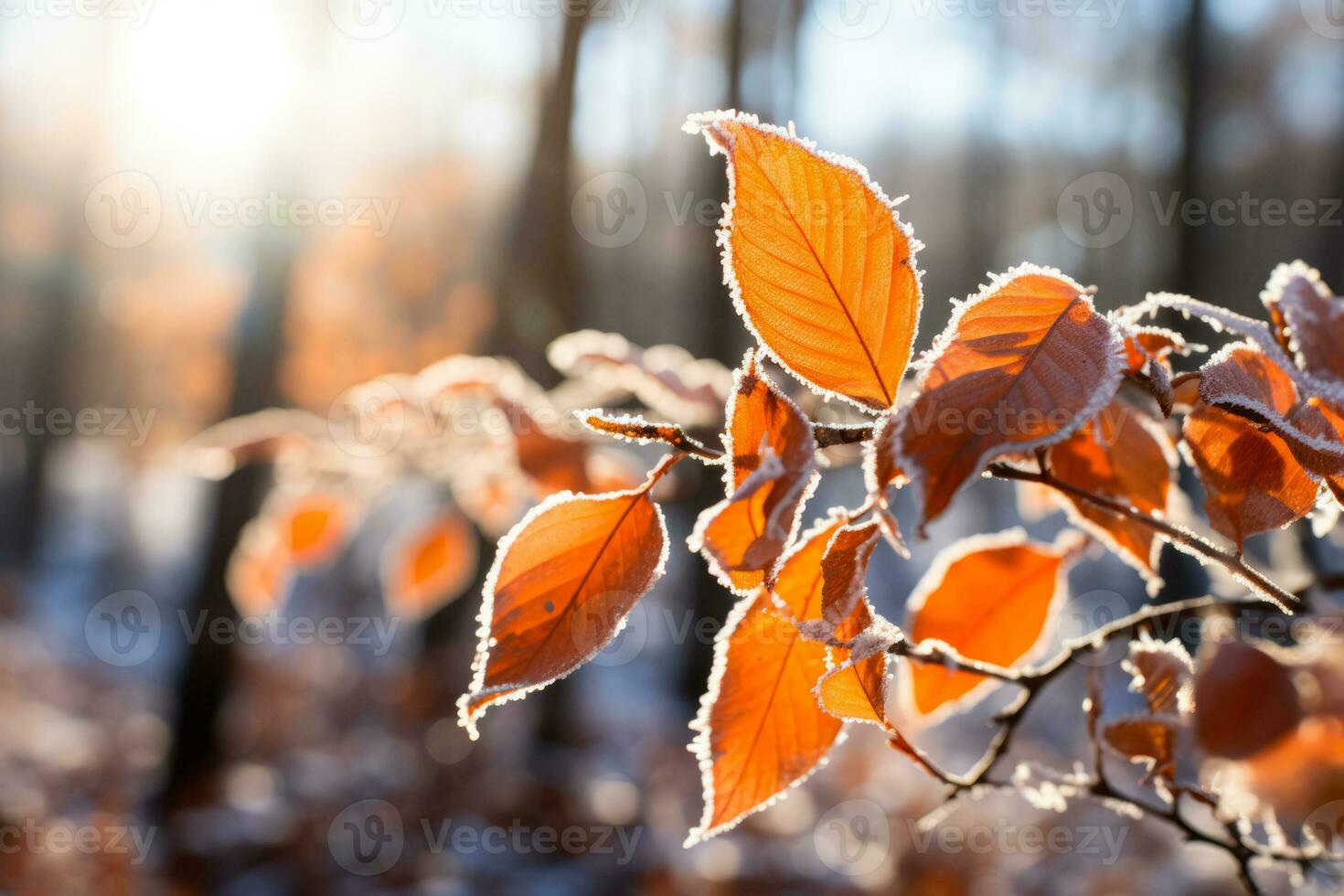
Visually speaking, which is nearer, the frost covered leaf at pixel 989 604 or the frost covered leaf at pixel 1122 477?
the frost covered leaf at pixel 1122 477

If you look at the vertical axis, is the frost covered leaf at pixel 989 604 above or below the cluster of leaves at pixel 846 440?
below

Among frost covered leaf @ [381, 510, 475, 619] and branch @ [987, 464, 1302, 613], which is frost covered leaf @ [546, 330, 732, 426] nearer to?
branch @ [987, 464, 1302, 613]

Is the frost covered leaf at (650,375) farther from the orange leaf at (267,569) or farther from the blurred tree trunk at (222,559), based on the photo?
the blurred tree trunk at (222,559)

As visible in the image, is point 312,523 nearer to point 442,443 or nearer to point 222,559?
point 442,443

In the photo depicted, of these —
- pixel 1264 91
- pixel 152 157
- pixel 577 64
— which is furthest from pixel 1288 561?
pixel 152 157

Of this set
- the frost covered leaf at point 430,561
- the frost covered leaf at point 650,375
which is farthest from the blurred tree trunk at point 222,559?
the frost covered leaf at point 650,375

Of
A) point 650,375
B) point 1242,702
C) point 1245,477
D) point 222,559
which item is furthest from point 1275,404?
point 222,559
